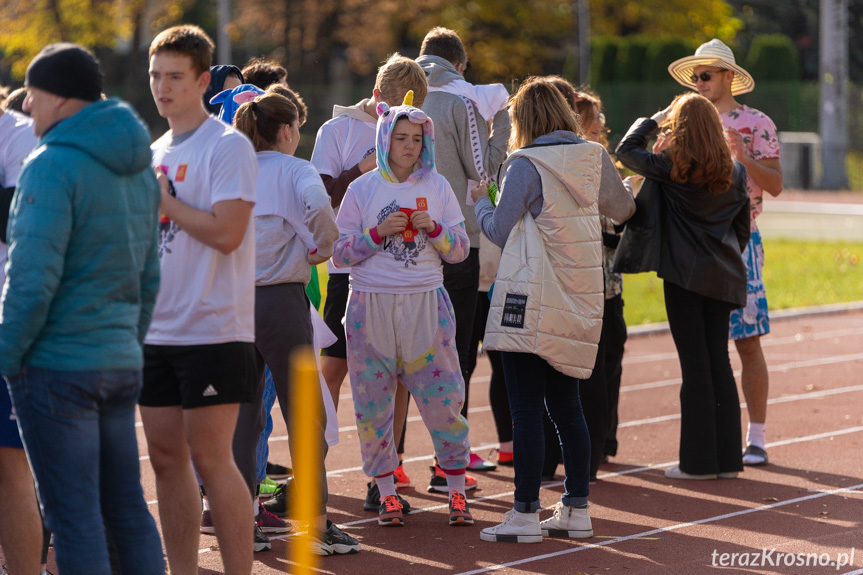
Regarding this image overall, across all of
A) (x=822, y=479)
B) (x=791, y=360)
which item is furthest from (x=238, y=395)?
(x=791, y=360)

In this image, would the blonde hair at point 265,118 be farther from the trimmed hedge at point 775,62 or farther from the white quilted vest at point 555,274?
the trimmed hedge at point 775,62

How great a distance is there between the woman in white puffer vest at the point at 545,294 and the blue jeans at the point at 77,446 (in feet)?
7.38

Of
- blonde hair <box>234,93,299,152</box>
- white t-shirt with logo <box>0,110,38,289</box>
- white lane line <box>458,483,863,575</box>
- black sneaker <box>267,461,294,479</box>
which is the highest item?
blonde hair <box>234,93,299,152</box>

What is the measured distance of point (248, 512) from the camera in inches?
173

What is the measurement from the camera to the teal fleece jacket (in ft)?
11.8

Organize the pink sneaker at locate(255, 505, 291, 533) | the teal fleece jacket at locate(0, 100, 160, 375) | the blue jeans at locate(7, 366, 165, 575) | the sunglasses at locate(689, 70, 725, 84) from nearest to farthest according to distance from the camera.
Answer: the teal fleece jacket at locate(0, 100, 160, 375)
the blue jeans at locate(7, 366, 165, 575)
the pink sneaker at locate(255, 505, 291, 533)
the sunglasses at locate(689, 70, 725, 84)

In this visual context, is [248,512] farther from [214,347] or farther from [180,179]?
[180,179]

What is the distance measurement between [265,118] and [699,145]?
2564mm

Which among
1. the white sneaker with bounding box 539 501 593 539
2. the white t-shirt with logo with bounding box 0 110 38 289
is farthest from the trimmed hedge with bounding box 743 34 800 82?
the white t-shirt with logo with bounding box 0 110 38 289

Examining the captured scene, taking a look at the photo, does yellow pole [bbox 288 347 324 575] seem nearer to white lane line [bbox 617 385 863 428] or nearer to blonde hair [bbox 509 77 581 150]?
blonde hair [bbox 509 77 581 150]

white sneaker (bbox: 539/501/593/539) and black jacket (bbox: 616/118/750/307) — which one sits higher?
black jacket (bbox: 616/118/750/307)

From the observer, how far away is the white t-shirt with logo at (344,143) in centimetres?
652

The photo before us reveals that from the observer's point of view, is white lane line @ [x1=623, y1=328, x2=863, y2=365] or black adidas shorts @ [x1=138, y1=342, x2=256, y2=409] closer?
black adidas shorts @ [x1=138, y1=342, x2=256, y2=409]

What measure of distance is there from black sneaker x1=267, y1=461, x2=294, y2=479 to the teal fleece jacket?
3548 mm
